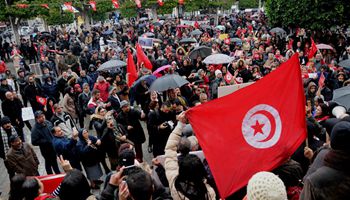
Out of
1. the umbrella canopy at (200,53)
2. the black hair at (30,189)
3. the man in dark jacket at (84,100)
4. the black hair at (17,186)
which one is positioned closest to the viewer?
the black hair at (30,189)

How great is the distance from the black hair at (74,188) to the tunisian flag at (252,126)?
1230mm

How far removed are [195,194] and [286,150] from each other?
1.10 meters

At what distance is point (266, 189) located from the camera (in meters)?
2.77

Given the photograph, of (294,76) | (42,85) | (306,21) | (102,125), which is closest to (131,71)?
(42,85)

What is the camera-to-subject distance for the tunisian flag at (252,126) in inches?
147

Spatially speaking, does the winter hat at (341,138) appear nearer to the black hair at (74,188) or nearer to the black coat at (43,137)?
the black hair at (74,188)

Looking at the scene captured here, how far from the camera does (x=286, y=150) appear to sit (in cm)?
382

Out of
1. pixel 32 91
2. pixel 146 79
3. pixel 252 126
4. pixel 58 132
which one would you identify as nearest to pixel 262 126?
pixel 252 126

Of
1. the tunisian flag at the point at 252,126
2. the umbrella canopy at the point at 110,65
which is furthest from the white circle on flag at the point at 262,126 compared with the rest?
the umbrella canopy at the point at 110,65

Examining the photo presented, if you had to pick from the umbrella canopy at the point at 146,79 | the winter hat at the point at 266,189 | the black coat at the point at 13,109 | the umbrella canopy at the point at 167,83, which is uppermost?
the winter hat at the point at 266,189

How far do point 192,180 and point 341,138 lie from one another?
1.31 m

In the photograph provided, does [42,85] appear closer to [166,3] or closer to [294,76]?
[294,76]

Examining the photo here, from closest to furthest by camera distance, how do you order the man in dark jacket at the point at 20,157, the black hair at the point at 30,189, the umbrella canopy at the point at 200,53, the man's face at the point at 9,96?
the black hair at the point at 30,189 → the man in dark jacket at the point at 20,157 → the man's face at the point at 9,96 → the umbrella canopy at the point at 200,53

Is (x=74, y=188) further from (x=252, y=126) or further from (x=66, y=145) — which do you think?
(x=66, y=145)
